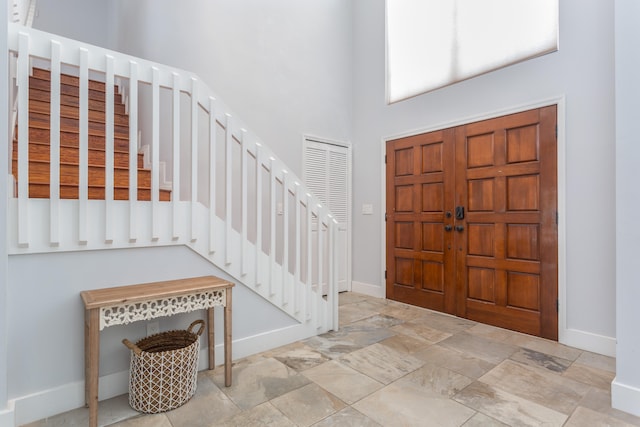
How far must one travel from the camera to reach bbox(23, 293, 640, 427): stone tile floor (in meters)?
1.69

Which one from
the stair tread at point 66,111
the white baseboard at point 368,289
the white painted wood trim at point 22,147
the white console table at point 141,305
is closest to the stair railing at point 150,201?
the white painted wood trim at point 22,147

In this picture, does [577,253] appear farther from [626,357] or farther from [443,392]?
[443,392]

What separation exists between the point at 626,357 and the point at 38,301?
3.12 meters

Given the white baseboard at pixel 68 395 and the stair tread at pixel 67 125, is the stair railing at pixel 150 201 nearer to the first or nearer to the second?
the white baseboard at pixel 68 395

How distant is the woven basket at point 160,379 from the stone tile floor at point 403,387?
5cm

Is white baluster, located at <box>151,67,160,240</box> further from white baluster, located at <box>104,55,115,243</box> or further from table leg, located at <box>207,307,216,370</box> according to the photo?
table leg, located at <box>207,307,216,370</box>

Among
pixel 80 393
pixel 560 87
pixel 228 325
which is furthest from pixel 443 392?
pixel 560 87

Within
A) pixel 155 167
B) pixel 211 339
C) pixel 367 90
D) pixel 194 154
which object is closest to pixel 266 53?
pixel 367 90

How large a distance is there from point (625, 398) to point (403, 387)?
3.79 feet

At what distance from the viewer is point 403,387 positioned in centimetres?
201

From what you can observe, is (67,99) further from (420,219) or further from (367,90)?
(420,219)

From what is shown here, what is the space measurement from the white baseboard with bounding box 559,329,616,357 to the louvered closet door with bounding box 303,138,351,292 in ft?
7.67

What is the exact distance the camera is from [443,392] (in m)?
1.96

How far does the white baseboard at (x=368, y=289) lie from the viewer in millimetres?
4121
